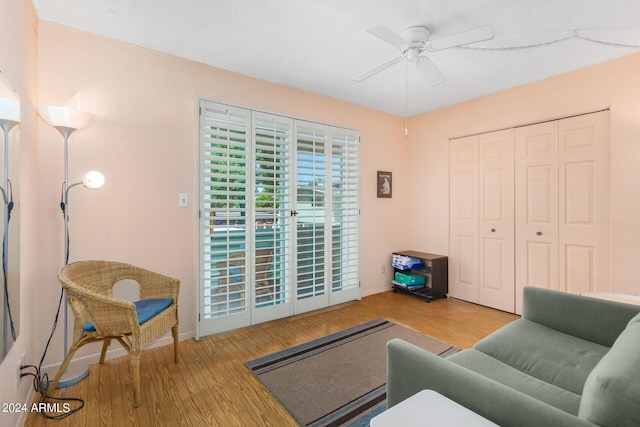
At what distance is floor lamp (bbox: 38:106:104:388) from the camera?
1.98 metres

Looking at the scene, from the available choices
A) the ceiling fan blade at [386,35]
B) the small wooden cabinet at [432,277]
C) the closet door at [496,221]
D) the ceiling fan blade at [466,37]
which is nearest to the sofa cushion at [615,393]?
the ceiling fan blade at [466,37]

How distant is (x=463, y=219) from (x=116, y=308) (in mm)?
3857

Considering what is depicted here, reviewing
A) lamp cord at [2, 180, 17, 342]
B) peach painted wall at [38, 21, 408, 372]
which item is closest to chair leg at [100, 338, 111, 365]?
peach painted wall at [38, 21, 408, 372]

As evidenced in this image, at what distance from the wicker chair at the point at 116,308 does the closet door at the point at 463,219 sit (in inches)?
135

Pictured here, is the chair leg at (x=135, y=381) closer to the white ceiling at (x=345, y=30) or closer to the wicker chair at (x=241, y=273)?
the wicker chair at (x=241, y=273)

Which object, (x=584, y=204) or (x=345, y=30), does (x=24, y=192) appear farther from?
(x=584, y=204)

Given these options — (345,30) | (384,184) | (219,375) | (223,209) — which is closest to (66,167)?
(223,209)

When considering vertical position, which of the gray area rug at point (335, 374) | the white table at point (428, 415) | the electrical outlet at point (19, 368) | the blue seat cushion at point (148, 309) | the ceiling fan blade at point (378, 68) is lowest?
the gray area rug at point (335, 374)

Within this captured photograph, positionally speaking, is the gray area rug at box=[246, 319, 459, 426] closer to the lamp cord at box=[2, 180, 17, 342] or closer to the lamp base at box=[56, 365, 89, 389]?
the lamp base at box=[56, 365, 89, 389]

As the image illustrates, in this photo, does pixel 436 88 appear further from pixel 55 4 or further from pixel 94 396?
pixel 94 396

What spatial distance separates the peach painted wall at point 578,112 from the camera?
2.63 meters

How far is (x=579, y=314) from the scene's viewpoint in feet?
6.00

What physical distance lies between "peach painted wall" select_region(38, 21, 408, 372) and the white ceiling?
0.58 feet

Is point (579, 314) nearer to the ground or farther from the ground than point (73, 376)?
farther from the ground
